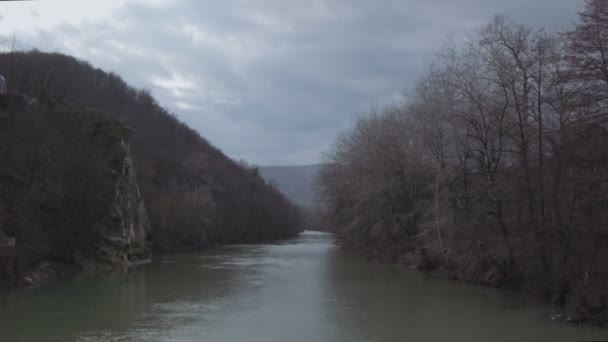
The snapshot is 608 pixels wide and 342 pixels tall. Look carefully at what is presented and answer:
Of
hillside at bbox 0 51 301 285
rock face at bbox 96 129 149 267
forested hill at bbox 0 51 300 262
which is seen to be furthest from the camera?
forested hill at bbox 0 51 300 262

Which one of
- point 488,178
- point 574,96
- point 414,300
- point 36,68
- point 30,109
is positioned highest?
point 36,68

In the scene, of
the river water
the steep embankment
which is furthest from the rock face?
the river water

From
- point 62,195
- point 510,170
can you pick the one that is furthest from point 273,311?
point 62,195

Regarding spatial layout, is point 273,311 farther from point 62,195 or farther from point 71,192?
point 71,192

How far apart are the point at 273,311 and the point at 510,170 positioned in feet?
41.9

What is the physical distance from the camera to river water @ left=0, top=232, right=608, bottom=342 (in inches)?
629

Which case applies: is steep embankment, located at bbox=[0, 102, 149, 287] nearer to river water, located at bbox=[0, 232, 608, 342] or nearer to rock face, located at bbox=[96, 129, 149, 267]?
rock face, located at bbox=[96, 129, 149, 267]

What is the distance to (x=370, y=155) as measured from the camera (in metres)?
42.6

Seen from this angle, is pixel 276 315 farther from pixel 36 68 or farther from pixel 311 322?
pixel 36 68

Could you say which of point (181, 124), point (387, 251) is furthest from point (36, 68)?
point (181, 124)

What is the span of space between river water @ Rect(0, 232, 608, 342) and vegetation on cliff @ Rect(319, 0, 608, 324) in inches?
71.9

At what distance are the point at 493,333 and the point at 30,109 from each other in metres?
32.7

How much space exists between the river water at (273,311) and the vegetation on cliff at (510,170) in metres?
1.83

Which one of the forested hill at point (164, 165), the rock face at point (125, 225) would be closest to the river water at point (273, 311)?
the rock face at point (125, 225)
